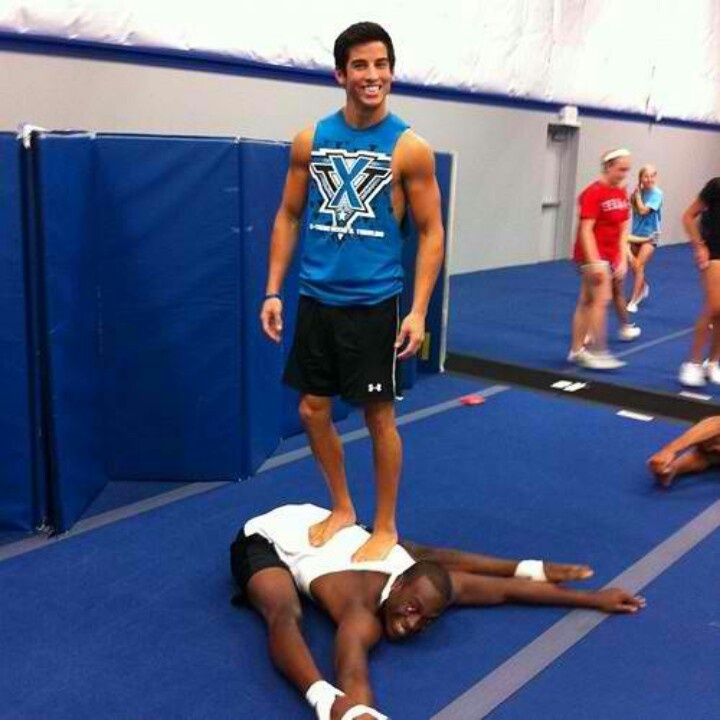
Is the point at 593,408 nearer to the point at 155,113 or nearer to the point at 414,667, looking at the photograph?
the point at 414,667

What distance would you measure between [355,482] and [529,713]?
172 cm

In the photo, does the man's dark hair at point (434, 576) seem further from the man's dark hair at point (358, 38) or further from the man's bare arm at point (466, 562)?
the man's dark hair at point (358, 38)

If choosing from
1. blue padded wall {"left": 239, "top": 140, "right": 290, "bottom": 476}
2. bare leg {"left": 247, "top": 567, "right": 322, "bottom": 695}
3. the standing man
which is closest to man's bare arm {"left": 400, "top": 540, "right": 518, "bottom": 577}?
the standing man

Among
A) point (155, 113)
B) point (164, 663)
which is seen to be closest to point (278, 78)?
point (155, 113)

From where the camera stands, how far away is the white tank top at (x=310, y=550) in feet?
9.19

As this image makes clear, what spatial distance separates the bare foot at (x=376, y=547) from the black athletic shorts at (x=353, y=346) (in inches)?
18.2

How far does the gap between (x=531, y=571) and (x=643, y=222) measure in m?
5.99

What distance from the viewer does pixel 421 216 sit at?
287 centimetres

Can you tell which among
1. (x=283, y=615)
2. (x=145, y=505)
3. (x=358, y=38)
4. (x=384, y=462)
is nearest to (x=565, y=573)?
(x=384, y=462)

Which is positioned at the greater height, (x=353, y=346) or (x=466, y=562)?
(x=353, y=346)

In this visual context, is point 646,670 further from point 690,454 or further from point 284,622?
point 690,454

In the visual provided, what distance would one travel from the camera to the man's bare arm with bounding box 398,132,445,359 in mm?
2809

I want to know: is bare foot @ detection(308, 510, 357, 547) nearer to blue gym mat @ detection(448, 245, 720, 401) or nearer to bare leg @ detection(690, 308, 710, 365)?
blue gym mat @ detection(448, 245, 720, 401)

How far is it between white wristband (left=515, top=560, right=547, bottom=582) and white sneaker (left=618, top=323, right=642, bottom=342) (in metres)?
4.43
